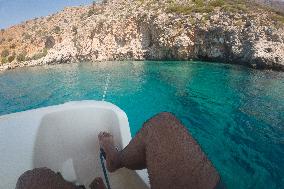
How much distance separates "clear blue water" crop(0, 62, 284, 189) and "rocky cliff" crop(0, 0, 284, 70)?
5.91m

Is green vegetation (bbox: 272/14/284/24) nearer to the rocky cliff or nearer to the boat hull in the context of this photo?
the rocky cliff

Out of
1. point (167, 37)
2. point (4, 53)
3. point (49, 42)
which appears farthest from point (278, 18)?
point (4, 53)

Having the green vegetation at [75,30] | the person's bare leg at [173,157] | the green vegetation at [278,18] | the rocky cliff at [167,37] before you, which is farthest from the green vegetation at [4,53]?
the person's bare leg at [173,157]

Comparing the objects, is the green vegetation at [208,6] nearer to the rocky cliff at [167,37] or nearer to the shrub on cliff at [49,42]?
the rocky cliff at [167,37]

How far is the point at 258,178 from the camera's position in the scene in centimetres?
636

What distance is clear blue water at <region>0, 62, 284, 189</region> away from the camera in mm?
7027

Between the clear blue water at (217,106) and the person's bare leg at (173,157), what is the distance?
4.89 meters

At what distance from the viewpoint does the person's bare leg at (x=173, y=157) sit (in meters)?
1.36

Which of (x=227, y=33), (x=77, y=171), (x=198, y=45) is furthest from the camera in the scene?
(x=198, y=45)

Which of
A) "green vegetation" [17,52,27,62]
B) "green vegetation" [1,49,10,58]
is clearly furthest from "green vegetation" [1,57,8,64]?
"green vegetation" [17,52,27,62]

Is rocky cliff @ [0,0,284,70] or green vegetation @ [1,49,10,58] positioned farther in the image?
green vegetation @ [1,49,10,58]

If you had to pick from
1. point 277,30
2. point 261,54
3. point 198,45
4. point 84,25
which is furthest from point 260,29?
point 84,25

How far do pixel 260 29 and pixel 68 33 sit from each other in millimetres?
26296

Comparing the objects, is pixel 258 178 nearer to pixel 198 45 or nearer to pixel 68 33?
pixel 198 45
